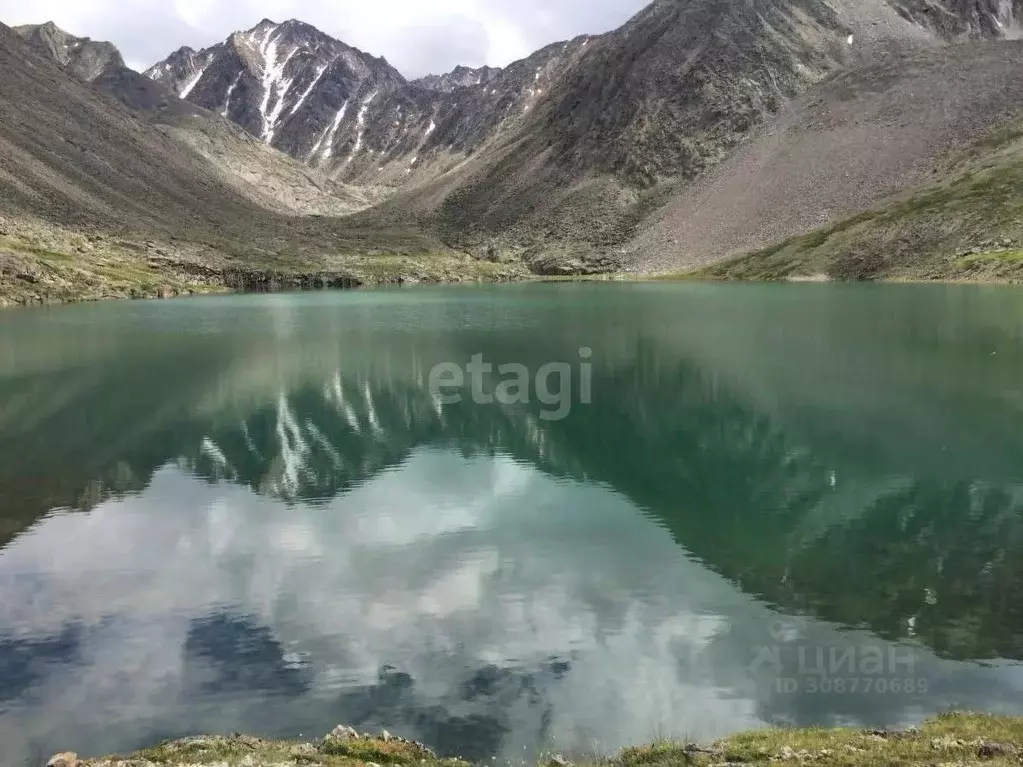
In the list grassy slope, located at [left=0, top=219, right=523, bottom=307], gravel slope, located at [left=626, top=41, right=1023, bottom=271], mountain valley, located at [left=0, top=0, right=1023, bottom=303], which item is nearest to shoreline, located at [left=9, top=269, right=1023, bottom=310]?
grassy slope, located at [left=0, top=219, right=523, bottom=307]

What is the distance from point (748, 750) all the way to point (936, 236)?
11941cm

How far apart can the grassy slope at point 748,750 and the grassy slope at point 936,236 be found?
98255mm

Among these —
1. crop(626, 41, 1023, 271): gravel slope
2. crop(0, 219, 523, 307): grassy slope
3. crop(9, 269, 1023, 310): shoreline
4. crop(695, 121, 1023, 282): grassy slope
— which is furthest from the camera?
crop(626, 41, 1023, 271): gravel slope

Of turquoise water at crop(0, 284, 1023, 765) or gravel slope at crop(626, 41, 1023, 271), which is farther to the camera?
gravel slope at crop(626, 41, 1023, 271)

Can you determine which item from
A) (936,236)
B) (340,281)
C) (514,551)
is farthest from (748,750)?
(340,281)

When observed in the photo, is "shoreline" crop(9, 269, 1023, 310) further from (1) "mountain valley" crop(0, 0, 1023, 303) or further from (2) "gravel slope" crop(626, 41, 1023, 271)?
(2) "gravel slope" crop(626, 41, 1023, 271)

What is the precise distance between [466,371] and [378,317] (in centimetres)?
3557

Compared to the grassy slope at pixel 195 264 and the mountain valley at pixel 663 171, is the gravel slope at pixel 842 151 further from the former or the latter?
the grassy slope at pixel 195 264

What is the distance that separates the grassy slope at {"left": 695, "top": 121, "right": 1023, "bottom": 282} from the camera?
102m

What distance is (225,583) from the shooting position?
17.0 metres

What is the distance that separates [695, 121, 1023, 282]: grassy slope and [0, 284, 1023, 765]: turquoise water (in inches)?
2849

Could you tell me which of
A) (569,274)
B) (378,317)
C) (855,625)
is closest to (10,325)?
(378,317)

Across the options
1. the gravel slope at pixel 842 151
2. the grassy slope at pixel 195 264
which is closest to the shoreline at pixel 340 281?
the grassy slope at pixel 195 264

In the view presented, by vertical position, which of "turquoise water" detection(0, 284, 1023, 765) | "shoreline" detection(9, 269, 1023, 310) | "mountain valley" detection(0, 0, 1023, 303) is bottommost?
"turquoise water" detection(0, 284, 1023, 765)
